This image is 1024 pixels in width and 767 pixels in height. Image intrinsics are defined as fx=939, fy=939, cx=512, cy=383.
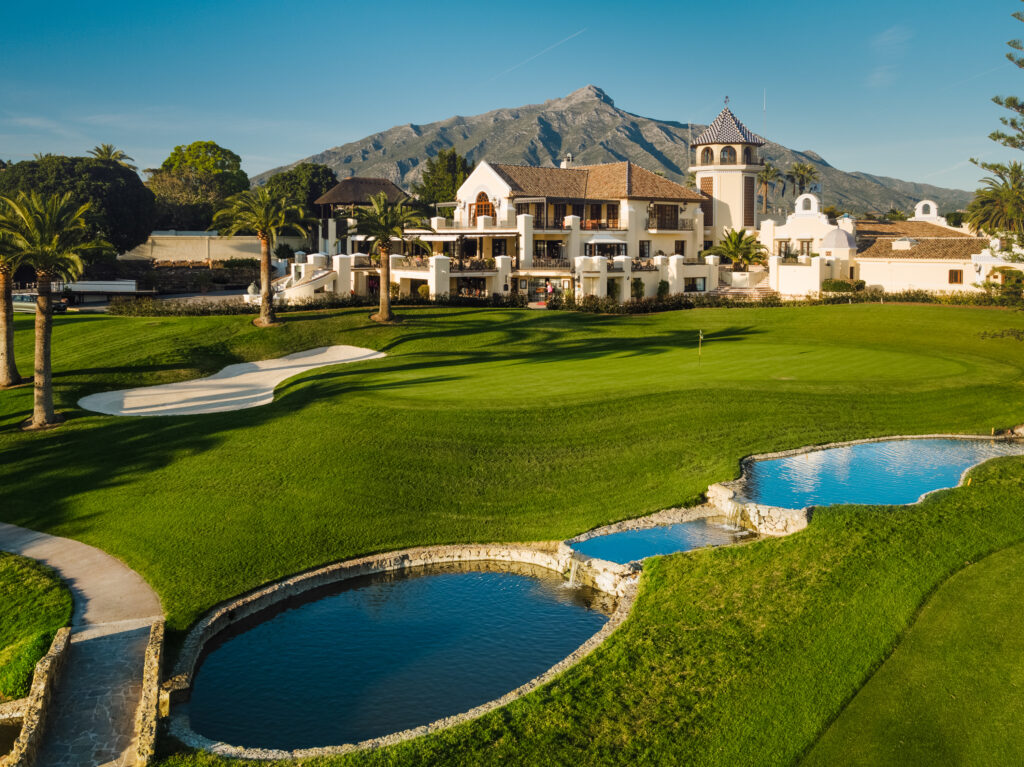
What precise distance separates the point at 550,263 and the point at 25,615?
171 feet

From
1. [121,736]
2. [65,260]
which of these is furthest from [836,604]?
[65,260]

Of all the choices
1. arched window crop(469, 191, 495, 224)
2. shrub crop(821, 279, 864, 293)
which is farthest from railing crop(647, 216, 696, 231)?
arched window crop(469, 191, 495, 224)

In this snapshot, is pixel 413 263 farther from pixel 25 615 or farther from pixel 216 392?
pixel 25 615

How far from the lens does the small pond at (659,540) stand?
2192 cm

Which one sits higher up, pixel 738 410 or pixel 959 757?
pixel 738 410

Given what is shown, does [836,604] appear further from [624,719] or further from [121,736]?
[121,736]

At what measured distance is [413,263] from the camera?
65.1 metres

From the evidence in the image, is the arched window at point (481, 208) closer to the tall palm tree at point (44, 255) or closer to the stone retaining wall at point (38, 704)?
the tall palm tree at point (44, 255)

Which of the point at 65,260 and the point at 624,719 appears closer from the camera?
the point at 624,719

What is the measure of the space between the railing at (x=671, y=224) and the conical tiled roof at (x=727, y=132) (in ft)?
35.2

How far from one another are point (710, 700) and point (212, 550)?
12366 millimetres

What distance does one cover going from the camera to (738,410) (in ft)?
106

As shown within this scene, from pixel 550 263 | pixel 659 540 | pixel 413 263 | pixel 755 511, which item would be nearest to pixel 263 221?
pixel 413 263

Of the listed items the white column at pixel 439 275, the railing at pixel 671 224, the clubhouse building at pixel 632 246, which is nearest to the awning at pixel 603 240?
the clubhouse building at pixel 632 246
